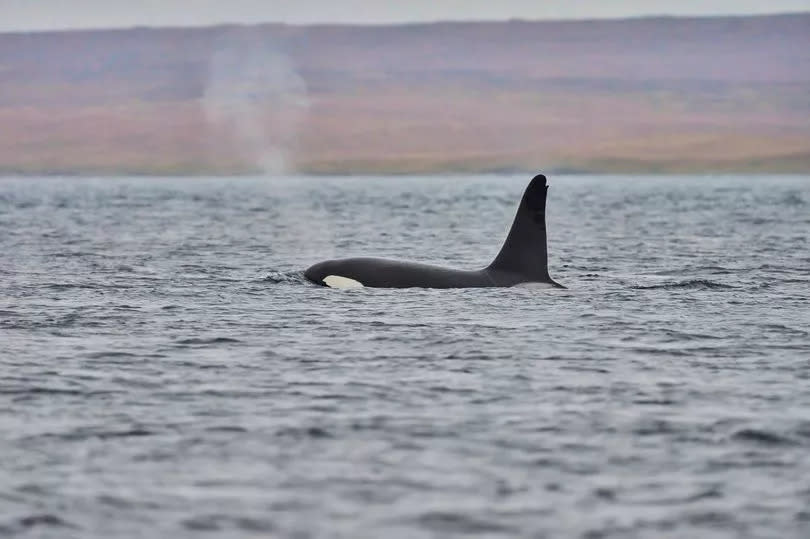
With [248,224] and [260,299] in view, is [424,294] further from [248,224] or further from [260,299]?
[248,224]

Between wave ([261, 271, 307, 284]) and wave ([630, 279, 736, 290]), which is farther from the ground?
wave ([261, 271, 307, 284])

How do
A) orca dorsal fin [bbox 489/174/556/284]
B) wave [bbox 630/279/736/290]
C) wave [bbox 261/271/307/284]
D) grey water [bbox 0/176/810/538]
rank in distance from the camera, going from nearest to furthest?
grey water [bbox 0/176/810/538] < orca dorsal fin [bbox 489/174/556/284] < wave [bbox 630/279/736/290] < wave [bbox 261/271/307/284]

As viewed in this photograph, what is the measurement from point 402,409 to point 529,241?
419 inches

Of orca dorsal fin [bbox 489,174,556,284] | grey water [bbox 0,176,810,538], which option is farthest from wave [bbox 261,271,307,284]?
orca dorsal fin [bbox 489,174,556,284]

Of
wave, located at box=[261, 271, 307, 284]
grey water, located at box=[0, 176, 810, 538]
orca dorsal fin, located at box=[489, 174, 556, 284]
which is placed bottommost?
grey water, located at box=[0, 176, 810, 538]

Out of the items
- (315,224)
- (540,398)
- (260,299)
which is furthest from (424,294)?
(315,224)

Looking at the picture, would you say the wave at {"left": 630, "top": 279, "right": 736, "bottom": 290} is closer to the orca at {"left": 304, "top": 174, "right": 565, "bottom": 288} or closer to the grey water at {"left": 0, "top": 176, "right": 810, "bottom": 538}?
the grey water at {"left": 0, "top": 176, "right": 810, "bottom": 538}

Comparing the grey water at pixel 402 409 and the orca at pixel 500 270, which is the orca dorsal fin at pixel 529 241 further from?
the grey water at pixel 402 409

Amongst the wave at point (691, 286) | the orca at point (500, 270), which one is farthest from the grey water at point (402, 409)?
the orca at point (500, 270)

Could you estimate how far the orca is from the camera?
938 inches

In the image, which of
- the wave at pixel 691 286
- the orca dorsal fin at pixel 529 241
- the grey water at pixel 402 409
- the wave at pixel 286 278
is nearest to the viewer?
the grey water at pixel 402 409

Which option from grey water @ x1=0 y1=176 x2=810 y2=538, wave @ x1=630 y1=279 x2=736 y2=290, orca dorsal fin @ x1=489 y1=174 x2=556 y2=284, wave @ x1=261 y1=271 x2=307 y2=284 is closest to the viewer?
grey water @ x1=0 y1=176 x2=810 y2=538

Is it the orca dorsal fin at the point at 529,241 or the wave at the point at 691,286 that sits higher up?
the orca dorsal fin at the point at 529,241

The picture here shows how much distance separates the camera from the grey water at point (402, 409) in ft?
33.6
